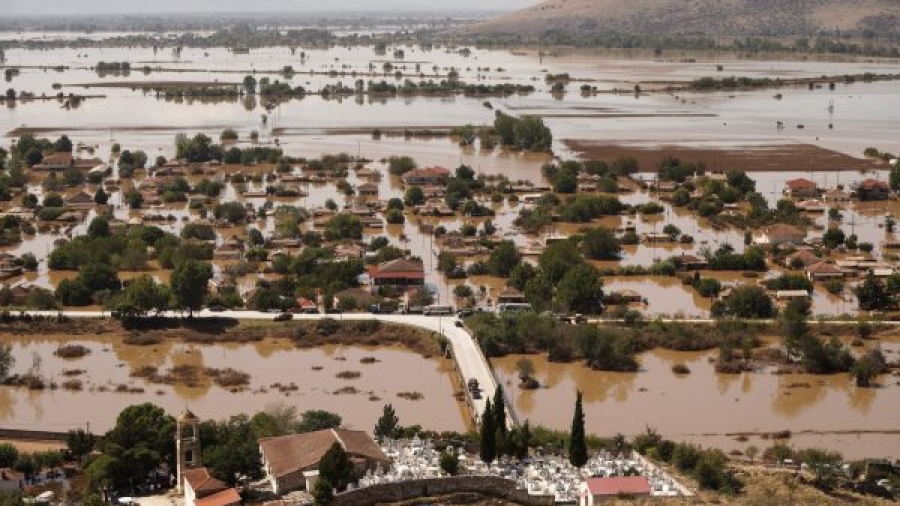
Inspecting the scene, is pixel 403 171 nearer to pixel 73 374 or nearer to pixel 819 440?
pixel 73 374

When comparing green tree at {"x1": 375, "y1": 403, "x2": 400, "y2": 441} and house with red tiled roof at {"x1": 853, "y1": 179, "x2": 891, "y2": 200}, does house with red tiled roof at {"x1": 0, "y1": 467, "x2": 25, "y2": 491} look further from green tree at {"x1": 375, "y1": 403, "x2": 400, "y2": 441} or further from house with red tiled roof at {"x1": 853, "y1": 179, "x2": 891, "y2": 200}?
house with red tiled roof at {"x1": 853, "y1": 179, "x2": 891, "y2": 200}

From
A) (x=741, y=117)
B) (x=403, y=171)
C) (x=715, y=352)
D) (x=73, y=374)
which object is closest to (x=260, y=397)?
(x=73, y=374)

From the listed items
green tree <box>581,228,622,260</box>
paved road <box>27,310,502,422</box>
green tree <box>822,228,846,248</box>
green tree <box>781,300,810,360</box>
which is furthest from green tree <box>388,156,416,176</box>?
green tree <box>781,300,810,360</box>

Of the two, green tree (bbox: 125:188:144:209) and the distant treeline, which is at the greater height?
the distant treeline

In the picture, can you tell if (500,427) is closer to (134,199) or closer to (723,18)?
(134,199)

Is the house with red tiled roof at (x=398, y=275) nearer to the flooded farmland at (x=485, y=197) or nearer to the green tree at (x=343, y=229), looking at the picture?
the flooded farmland at (x=485, y=197)

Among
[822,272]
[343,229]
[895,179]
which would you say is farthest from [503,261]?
[895,179]
